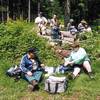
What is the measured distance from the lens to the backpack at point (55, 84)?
13.7 m

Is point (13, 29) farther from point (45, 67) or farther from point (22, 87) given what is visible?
point (22, 87)

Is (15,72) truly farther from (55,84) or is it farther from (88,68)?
(88,68)

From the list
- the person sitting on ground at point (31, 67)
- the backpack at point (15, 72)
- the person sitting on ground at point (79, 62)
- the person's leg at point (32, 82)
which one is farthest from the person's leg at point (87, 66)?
the backpack at point (15, 72)

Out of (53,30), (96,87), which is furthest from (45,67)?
(53,30)

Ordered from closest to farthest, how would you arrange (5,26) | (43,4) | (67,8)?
1. (5,26)
2. (67,8)
3. (43,4)

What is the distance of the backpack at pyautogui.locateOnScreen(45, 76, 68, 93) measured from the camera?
1370 centimetres

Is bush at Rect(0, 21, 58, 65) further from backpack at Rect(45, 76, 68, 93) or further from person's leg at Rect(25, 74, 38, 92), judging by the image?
backpack at Rect(45, 76, 68, 93)

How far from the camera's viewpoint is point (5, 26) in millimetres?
18547

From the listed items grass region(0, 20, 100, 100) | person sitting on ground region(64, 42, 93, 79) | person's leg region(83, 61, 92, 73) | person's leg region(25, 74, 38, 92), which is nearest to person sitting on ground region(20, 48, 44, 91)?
person's leg region(25, 74, 38, 92)

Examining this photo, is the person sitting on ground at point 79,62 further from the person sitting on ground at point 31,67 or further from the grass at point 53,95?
the person sitting on ground at point 31,67

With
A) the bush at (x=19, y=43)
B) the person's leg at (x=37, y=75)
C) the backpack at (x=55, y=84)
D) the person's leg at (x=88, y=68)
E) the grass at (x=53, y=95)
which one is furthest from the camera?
the bush at (x=19, y=43)

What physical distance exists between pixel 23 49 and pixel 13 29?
127cm

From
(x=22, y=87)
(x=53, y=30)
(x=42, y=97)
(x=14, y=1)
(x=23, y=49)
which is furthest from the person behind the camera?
(x=14, y=1)

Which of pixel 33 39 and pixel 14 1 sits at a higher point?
pixel 33 39
